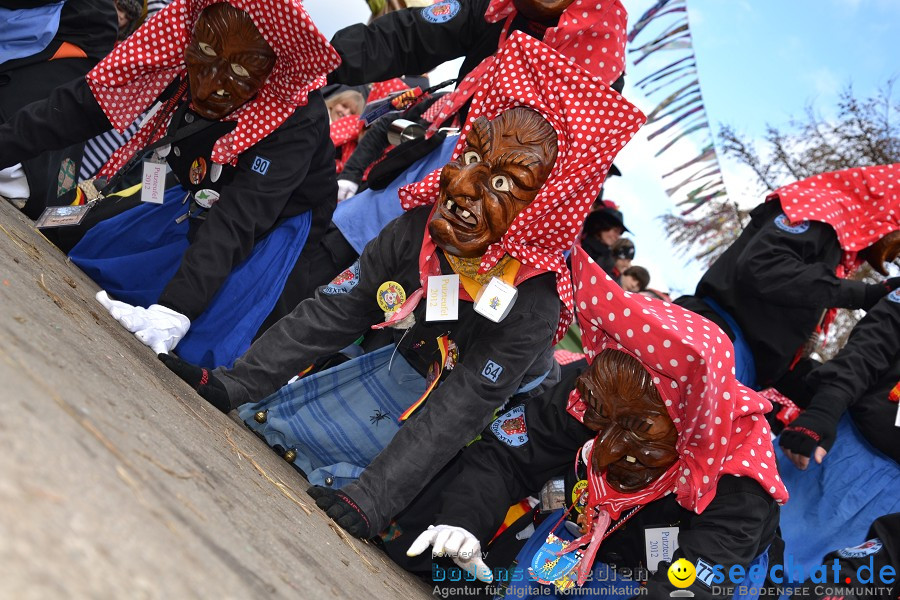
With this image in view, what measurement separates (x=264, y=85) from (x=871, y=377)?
300cm

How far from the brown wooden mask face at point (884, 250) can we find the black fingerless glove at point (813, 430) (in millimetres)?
929

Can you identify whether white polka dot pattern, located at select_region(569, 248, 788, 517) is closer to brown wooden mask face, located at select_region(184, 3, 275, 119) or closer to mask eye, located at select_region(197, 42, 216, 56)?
brown wooden mask face, located at select_region(184, 3, 275, 119)

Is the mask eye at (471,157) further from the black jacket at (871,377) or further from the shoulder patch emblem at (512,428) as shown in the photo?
the black jacket at (871,377)

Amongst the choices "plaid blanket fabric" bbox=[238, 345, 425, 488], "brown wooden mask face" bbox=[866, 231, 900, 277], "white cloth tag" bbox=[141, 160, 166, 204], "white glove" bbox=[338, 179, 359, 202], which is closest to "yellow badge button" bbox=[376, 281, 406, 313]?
"plaid blanket fabric" bbox=[238, 345, 425, 488]

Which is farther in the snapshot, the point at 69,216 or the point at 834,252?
the point at 834,252

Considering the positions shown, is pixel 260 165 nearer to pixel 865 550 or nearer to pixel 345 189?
pixel 345 189

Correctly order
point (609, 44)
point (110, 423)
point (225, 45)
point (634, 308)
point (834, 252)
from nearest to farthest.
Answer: point (110, 423) < point (634, 308) < point (225, 45) < point (609, 44) < point (834, 252)

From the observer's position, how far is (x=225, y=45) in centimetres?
320

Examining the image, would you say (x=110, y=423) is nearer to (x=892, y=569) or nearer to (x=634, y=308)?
(x=634, y=308)

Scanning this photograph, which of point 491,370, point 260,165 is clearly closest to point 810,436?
point 491,370

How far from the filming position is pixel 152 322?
2.88 m

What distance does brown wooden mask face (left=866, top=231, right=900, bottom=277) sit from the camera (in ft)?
13.2

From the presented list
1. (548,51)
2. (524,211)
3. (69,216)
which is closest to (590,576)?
(524,211)

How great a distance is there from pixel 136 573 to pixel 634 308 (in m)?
1.93
